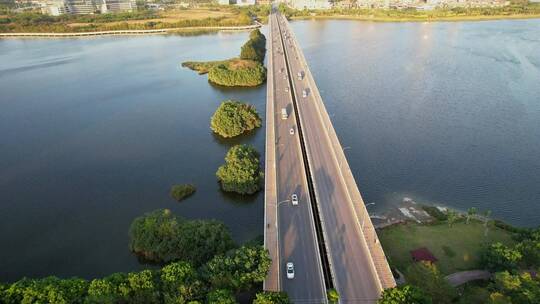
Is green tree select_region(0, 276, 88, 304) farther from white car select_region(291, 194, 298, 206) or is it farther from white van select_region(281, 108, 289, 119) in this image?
white van select_region(281, 108, 289, 119)

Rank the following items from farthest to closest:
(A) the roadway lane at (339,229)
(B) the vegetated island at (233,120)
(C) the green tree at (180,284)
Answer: (B) the vegetated island at (233,120) < (A) the roadway lane at (339,229) < (C) the green tree at (180,284)

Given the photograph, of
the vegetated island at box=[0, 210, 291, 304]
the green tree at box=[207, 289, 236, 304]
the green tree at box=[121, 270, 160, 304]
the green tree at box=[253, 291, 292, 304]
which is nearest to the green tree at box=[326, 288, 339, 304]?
the green tree at box=[253, 291, 292, 304]

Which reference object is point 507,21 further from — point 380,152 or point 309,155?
point 309,155

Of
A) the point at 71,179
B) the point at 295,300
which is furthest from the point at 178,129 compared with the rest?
the point at 295,300

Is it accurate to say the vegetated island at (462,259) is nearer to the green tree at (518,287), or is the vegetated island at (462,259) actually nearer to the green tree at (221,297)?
the green tree at (518,287)

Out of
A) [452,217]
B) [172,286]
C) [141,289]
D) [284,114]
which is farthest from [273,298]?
[284,114]

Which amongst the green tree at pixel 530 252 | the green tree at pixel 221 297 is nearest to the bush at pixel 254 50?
the green tree at pixel 530 252

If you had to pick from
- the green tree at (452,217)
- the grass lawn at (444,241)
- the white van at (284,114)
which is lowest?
the grass lawn at (444,241)
